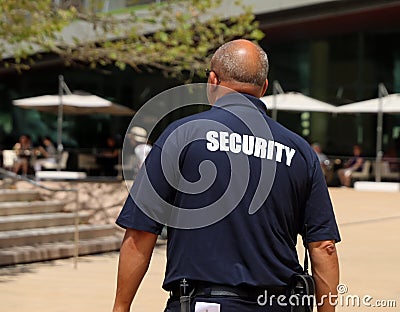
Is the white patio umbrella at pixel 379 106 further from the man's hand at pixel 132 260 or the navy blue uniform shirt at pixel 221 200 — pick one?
the man's hand at pixel 132 260

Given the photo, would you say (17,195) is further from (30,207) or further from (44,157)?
(44,157)

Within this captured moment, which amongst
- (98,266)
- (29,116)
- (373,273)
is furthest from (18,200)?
(29,116)

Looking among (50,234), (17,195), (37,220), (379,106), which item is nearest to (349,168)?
(379,106)

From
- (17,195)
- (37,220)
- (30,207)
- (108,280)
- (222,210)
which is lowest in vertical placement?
(108,280)

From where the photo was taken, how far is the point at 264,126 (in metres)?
3.45

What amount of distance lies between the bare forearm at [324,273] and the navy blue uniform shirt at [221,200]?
0.13 metres

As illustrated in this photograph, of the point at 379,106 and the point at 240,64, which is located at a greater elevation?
the point at 240,64

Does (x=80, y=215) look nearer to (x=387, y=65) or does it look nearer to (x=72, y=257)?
(x=72, y=257)

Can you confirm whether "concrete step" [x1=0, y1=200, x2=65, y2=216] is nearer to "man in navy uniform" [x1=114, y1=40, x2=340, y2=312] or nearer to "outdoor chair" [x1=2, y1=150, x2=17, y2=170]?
"man in navy uniform" [x1=114, y1=40, x2=340, y2=312]

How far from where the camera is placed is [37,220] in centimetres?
1352

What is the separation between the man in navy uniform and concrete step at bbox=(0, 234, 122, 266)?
332 inches

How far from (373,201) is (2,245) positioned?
12334 mm

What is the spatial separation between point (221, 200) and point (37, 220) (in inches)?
414

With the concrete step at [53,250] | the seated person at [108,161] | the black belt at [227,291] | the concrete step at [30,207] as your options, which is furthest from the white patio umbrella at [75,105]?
the black belt at [227,291]
